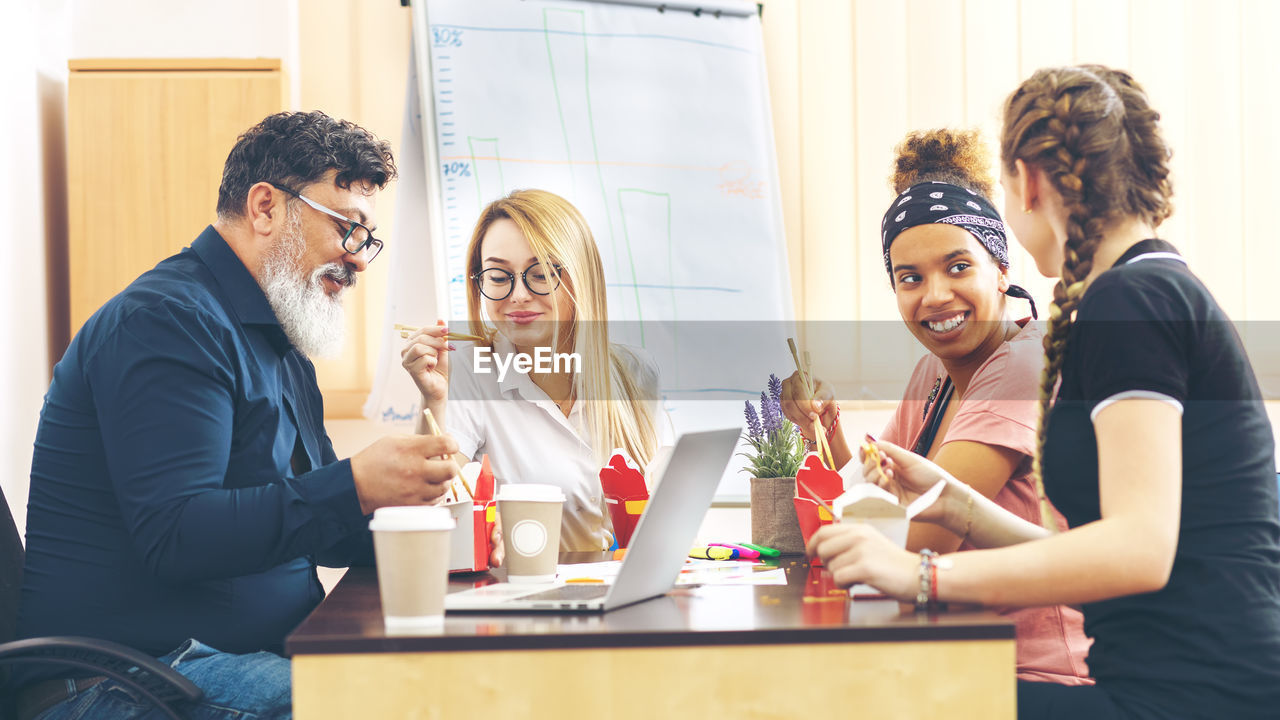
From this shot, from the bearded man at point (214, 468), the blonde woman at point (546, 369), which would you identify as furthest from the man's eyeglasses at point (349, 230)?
the blonde woman at point (546, 369)

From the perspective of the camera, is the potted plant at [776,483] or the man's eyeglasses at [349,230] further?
the man's eyeglasses at [349,230]

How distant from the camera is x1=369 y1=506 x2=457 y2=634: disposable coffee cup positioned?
97 cm

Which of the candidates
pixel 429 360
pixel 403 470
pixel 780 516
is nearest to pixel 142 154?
pixel 429 360

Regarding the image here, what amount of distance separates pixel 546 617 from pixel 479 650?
12 centimetres

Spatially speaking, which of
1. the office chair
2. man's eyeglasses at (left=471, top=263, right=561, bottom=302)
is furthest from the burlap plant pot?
man's eyeglasses at (left=471, top=263, right=561, bottom=302)

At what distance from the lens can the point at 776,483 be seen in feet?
5.27

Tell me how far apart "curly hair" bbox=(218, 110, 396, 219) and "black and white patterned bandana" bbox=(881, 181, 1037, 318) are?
38.9 inches

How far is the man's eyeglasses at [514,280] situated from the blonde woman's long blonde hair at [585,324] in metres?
0.02

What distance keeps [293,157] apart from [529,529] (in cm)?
84

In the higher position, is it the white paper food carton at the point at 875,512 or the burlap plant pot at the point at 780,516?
the white paper food carton at the point at 875,512

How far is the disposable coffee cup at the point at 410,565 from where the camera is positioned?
3.18ft

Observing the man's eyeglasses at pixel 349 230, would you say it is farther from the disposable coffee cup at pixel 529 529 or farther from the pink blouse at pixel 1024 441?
the pink blouse at pixel 1024 441

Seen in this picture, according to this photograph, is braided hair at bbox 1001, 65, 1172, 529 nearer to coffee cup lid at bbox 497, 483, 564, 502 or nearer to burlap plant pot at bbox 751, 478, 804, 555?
burlap plant pot at bbox 751, 478, 804, 555

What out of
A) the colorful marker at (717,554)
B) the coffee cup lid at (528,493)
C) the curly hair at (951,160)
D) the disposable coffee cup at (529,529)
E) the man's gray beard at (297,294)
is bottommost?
the colorful marker at (717,554)
